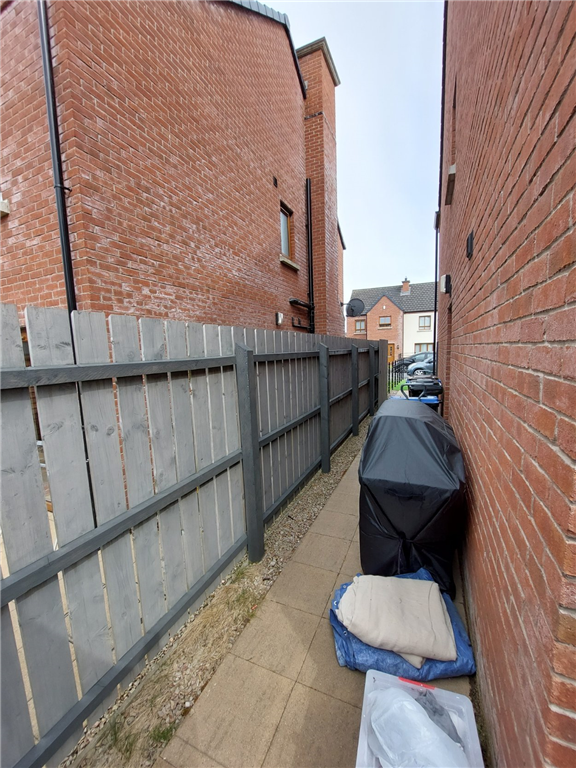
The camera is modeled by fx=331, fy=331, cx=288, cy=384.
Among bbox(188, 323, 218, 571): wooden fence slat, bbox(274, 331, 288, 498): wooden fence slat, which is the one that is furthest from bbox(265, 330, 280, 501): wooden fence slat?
bbox(188, 323, 218, 571): wooden fence slat

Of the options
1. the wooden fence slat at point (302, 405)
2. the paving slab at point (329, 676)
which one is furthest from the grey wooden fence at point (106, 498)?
the wooden fence slat at point (302, 405)

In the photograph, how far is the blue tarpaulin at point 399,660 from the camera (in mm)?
1706

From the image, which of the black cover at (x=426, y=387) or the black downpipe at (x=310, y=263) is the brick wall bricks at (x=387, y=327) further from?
the black cover at (x=426, y=387)

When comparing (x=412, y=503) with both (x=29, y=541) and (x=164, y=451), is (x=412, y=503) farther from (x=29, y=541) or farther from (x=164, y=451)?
(x=29, y=541)

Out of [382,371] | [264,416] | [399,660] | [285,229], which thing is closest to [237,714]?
[399,660]

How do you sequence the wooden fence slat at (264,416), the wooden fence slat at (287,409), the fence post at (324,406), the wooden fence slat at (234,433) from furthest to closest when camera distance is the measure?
the fence post at (324,406) → the wooden fence slat at (287,409) → the wooden fence slat at (264,416) → the wooden fence slat at (234,433)

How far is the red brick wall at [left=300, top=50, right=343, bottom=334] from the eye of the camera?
8672mm

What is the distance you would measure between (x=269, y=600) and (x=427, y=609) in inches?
42.2

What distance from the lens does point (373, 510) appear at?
2.25 meters

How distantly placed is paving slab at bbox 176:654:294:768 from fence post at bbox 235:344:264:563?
3.08 feet

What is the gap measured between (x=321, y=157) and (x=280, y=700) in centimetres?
1044

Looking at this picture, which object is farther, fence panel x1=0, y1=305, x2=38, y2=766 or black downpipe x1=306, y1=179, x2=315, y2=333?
black downpipe x1=306, y1=179, x2=315, y2=333

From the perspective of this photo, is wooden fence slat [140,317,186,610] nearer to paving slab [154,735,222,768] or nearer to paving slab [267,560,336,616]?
paving slab [154,735,222,768]

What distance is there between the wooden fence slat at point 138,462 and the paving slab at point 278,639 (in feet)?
1.84
